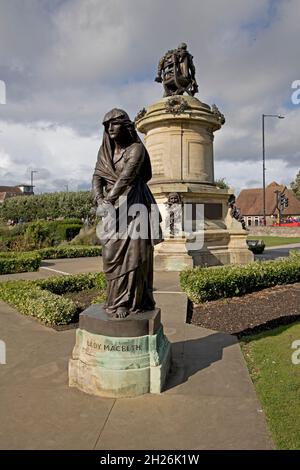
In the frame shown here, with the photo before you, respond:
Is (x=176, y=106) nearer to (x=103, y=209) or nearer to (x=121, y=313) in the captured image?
(x=103, y=209)

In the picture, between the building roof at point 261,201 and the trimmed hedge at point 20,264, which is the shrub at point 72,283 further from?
the building roof at point 261,201

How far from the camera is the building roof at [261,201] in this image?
232ft

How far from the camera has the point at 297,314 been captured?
7.88 meters

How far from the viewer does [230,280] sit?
360 inches

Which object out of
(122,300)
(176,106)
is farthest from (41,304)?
(176,106)

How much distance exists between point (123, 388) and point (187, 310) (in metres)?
4.03

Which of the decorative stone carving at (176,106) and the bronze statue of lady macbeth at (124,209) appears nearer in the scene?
the bronze statue of lady macbeth at (124,209)

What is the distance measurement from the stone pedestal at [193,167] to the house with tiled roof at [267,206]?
55.0 metres

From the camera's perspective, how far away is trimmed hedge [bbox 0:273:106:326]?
23.5 feet

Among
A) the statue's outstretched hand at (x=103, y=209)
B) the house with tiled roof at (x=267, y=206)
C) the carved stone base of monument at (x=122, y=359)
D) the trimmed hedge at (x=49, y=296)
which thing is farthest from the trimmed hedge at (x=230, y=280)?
the house with tiled roof at (x=267, y=206)

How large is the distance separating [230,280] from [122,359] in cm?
550
